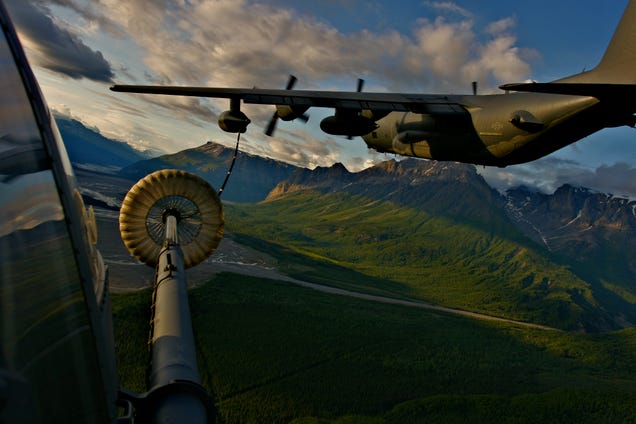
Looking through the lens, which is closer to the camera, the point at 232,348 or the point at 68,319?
the point at 68,319

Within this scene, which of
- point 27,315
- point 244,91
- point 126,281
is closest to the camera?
point 27,315

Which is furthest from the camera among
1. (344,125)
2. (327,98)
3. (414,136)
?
(414,136)

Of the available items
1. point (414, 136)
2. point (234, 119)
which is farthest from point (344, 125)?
point (234, 119)

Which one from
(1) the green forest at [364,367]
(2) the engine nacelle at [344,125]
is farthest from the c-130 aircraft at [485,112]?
(1) the green forest at [364,367]

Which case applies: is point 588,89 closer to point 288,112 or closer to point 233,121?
point 288,112

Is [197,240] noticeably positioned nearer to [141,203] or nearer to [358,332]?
[141,203]

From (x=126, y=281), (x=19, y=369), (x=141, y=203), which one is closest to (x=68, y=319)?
(x=19, y=369)

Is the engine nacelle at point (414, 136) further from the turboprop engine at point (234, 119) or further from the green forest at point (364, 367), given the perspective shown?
the green forest at point (364, 367)

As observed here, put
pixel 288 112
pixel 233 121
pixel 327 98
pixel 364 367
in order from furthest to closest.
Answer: pixel 364 367 < pixel 288 112 < pixel 233 121 < pixel 327 98
